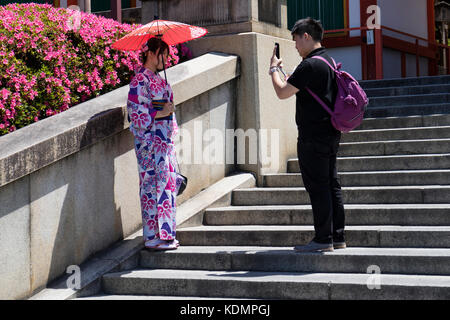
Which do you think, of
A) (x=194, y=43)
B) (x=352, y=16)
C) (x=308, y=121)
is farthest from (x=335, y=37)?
(x=308, y=121)

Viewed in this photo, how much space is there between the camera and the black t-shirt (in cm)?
517

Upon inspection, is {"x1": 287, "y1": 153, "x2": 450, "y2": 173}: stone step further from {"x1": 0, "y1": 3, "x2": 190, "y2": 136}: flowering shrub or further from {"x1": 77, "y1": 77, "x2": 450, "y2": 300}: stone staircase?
{"x1": 0, "y1": 3, "x2": 190, "y2": 136}: flowering shrub

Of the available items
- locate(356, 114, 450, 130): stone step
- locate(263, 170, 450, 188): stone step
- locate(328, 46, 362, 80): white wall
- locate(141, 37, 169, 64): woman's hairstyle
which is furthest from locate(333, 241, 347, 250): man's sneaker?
locate(328, 46, 362, 80): white wall

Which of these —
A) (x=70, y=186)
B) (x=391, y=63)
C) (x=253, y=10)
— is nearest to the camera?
(x=70, y=186)

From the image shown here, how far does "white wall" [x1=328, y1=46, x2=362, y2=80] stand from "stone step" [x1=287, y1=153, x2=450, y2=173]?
20.5ft

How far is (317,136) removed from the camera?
17.1ft

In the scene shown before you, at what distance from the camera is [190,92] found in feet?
21.6

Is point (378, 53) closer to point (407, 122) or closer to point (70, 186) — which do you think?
point (407, 122)

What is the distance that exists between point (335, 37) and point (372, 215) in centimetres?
792

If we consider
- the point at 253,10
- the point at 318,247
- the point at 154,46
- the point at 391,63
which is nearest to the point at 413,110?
the point at 253,10

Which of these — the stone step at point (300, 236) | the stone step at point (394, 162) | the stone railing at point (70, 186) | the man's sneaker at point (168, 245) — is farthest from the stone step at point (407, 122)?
the man's sneaker at point (168, 245)

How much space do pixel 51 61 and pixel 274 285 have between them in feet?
9.46

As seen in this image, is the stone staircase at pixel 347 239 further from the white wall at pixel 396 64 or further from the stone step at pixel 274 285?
the white wall at pixel 396 64

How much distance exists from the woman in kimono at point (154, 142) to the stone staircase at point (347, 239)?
34cm
